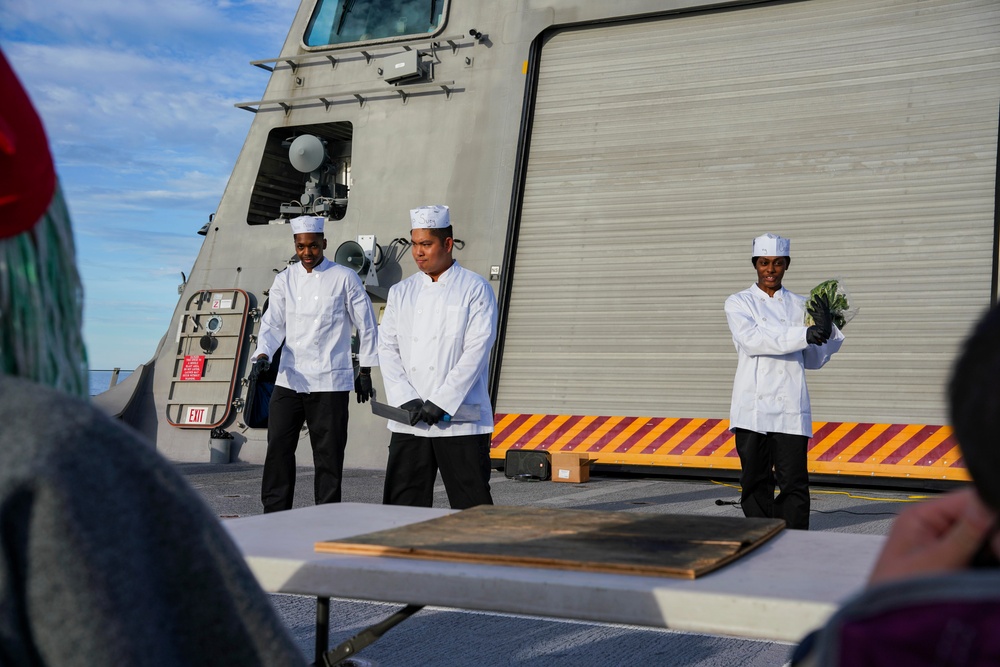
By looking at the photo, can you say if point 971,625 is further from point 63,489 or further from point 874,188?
point 874,188

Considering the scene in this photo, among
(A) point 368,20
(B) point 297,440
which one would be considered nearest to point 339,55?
(A) point 368,20

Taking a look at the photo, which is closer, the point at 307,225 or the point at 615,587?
the point at 615,587

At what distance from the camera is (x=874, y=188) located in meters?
9.30

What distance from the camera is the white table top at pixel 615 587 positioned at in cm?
154

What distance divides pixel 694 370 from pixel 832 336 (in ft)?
12.1

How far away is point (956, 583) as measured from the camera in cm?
69

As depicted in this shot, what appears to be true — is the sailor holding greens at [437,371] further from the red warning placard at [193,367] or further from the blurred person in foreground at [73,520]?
the red warning placard at [193,367]

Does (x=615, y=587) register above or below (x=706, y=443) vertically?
above

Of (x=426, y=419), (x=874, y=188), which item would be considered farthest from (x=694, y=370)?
(x=426, y=419)

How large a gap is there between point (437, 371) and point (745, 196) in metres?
5.46

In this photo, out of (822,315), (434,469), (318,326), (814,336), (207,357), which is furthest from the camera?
(207,357)

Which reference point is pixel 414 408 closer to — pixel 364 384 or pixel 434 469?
pixel 434 469

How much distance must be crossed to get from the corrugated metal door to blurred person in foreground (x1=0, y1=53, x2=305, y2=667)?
28.9ft

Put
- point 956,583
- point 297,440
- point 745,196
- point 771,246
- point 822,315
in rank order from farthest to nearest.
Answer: point 745,196 → point 297,440 → point 771,246 → point 822,315 → point 956,583
